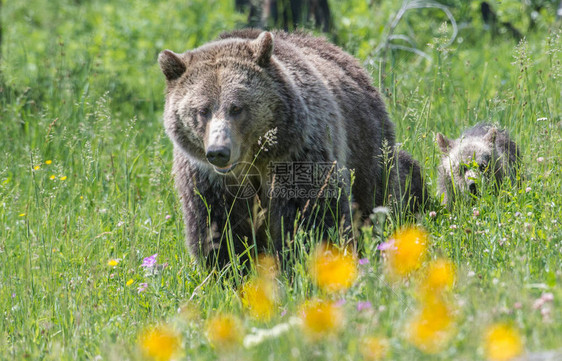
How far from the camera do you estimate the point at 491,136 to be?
6.28m

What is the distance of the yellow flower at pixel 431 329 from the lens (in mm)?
2453

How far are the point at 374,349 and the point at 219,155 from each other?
2175 millimetres

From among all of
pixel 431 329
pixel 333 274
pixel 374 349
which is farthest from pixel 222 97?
pixel 431 329

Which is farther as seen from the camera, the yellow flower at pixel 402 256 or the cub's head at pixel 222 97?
the cub's head at pixel 222 97

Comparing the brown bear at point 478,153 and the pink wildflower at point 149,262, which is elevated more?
the brown bear at point 478,153

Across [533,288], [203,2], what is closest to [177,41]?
[203,2]

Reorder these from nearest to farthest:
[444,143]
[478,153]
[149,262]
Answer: [149,262] → [444,143] → [478,153]

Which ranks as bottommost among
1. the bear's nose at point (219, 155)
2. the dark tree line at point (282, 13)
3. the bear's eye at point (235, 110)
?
the bear's nose at point (219, 155)

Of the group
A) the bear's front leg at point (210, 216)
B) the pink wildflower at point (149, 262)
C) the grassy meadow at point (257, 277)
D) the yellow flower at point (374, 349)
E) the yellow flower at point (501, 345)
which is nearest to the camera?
the yellow flower at point (501, 345)

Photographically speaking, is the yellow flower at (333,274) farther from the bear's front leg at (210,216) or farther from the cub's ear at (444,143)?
the cub's ear at (444,143)

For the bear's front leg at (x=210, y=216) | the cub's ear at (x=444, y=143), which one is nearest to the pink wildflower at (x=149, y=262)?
the bear's front leg at (x=210, y=216)

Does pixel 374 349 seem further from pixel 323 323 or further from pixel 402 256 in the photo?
pixel 402 256

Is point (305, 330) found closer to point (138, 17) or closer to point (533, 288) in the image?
point (533, 288)

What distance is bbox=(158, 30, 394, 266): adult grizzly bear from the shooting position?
4.85m
